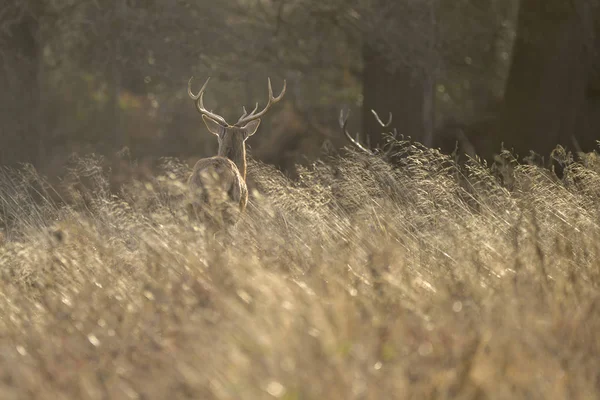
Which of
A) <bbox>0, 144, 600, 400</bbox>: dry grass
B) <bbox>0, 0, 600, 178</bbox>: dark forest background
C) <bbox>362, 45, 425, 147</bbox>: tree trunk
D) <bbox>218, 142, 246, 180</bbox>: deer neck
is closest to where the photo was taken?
<bbox>0, 144, 600, 400</bbox>: dry grass

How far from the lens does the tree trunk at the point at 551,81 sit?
11531mm

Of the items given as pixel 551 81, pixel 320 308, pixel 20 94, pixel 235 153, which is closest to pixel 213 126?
pixel 235 153

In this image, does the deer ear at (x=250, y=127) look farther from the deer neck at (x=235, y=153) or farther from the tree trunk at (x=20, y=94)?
the tree trunk at (x=20, y=94)

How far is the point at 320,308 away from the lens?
136 inches

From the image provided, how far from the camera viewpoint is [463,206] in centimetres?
606

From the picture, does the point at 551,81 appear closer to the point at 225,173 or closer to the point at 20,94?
the point at 225,173

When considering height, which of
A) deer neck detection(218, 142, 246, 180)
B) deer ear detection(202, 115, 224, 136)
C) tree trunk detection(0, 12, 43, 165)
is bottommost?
tree trunk detection(0, 12, 43, 165)

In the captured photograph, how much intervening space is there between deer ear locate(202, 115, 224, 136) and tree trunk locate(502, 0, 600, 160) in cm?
433

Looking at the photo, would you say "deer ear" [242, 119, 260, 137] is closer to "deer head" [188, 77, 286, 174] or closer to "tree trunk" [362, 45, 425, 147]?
"deer head" [188, 77, 286, 174]

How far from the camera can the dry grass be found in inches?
126

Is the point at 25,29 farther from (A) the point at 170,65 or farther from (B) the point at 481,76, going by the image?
(B) the point at 481,76

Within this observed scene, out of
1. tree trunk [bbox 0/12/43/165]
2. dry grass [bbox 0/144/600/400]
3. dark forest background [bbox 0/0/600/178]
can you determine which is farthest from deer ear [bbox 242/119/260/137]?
tree trunk [bbox 0/12/43/165]

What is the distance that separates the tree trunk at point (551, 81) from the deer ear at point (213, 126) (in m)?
4.33

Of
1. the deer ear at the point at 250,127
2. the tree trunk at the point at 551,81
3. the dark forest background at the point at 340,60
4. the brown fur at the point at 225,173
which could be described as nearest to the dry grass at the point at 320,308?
the brown fur at the point at 225,173
